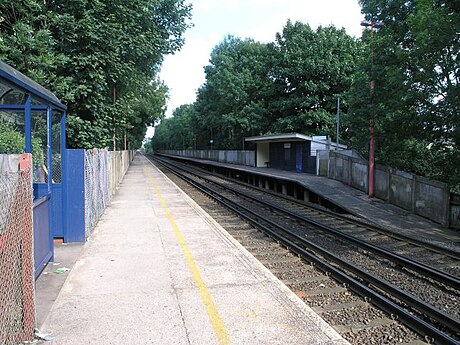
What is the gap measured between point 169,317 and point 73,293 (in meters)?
1.53

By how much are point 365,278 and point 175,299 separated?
345 centimetres

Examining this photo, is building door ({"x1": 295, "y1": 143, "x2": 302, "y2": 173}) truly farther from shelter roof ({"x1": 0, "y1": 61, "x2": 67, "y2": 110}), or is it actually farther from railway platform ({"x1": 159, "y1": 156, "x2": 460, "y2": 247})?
shelter roof ({"x1": 0, "y1": 61, "x2": 67, "y2": 110})

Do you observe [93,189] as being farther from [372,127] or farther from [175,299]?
[372,127]

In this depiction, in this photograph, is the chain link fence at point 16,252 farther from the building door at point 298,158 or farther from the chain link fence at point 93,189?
the building door at point 298,158

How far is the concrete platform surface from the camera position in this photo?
404cm

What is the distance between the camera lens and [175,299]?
16.3 ft

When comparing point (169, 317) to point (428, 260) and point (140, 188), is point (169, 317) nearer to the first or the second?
point (428, 260)

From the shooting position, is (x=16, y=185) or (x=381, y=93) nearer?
(x=16, y=185)

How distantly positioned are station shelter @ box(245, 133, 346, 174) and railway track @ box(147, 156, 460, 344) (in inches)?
570

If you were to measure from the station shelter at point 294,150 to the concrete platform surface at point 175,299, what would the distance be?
62.1ft

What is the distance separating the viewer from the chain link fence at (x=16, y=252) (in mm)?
3490

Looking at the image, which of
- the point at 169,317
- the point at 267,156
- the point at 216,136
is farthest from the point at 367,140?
the point at 216,136

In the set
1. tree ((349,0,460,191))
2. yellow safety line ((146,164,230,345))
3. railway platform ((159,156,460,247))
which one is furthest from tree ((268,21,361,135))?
yellow safety line ((146,164,230,345))

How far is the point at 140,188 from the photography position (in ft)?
63.7
